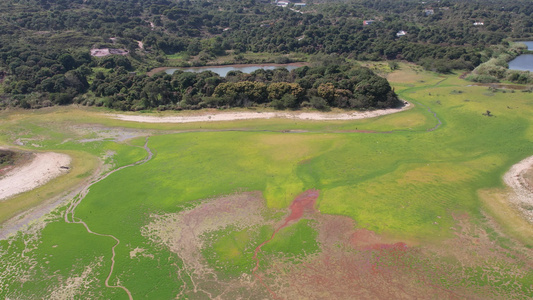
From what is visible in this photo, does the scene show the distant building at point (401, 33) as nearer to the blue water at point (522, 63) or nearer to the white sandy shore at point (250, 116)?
the blue water at point (522, 63)

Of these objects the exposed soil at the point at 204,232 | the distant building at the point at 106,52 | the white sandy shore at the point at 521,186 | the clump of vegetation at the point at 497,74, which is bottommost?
the exposed soil at the point at 204,232

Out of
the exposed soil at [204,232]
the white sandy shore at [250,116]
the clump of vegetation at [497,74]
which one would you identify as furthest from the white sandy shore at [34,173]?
the clump of vegetation at [497,74]

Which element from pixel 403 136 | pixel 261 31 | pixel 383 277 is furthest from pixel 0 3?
pixel 383 277

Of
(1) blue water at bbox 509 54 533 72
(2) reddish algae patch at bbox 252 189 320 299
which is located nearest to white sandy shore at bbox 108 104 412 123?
(2) reddish algae patch at bbox 252 189 320 299

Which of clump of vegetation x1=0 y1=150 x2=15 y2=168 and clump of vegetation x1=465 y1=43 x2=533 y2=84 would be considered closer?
clump of vegetation x1=0 y1=150 x2=15 y2=168

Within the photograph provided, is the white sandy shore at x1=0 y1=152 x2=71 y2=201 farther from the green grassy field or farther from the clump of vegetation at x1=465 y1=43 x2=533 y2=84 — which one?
the clump of vegetation at x1=465 y1=43 x2=533 y2=84

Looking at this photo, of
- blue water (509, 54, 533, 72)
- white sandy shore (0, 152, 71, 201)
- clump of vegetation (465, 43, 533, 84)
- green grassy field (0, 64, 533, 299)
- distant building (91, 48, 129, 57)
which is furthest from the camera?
distant building (91, 48, 129, 57)

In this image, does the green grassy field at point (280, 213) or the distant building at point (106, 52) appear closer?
the green grassy field at point (280, 213)
